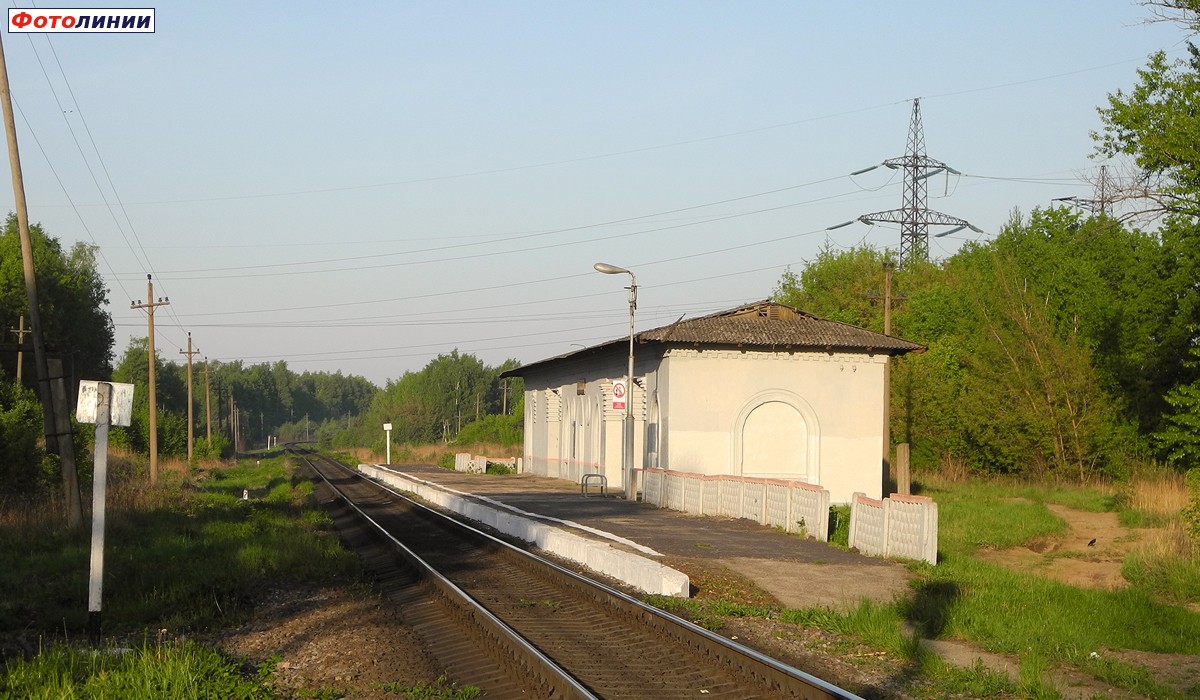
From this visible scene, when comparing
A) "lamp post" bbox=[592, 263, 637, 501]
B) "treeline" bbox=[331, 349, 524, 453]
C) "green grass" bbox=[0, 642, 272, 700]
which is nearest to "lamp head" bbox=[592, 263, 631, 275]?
"lamp post" bbox=[592, 263, 637, 501]

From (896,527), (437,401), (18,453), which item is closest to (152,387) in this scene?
(18,453)

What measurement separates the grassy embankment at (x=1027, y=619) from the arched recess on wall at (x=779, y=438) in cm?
1474

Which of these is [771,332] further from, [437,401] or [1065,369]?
[437,401]

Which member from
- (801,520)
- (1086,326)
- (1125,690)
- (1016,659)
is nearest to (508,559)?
(801,520)

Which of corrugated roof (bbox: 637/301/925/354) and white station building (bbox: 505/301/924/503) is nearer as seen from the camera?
corrugated roof (bbox: 637/301/925/354)

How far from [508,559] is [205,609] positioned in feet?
20.4

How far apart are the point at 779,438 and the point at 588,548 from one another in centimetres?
1900

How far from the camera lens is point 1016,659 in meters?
9.58

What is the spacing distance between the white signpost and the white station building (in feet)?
73.6

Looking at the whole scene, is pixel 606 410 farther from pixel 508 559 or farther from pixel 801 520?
pixel 508 559

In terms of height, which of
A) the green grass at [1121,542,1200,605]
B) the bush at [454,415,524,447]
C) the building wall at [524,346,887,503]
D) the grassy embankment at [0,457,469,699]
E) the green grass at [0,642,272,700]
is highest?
the building wall at [524,346,887,503]

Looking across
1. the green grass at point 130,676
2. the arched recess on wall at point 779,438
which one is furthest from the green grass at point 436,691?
the arched recess on wall at point 779,438

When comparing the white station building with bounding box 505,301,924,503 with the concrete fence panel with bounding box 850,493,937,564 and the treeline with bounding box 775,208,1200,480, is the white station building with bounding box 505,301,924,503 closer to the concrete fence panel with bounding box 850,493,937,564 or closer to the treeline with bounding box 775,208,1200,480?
the treeline with bounding box 775,208,1200,480

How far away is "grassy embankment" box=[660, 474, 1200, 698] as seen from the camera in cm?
873
